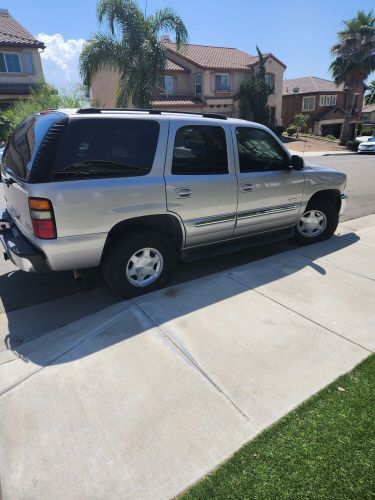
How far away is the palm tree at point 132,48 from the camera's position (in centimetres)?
1648

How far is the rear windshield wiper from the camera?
3253 mm

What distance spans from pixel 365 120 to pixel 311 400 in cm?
7176

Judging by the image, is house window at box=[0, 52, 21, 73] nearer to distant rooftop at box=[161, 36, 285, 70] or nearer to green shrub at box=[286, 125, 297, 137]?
distant rooftop at box=[161, 36, 285, 70]

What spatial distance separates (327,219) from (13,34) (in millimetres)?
29212

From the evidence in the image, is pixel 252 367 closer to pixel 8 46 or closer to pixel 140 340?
pixel 140 340

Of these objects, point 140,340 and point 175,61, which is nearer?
point 140,340

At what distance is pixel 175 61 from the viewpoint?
30.0 meters

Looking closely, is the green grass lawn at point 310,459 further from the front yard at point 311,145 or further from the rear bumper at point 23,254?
the front yard at point 311,145

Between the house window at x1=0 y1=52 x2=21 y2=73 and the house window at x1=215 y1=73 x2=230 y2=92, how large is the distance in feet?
48.6

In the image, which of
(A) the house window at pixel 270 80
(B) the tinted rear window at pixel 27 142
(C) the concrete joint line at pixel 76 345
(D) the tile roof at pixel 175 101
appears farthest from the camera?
(A) the house window at pixel 270 80

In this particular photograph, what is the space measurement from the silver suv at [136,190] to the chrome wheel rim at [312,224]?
0.60 m

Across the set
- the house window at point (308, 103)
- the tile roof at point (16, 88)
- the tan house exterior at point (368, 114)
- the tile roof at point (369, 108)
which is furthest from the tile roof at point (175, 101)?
the tile roof at point (369, 108)

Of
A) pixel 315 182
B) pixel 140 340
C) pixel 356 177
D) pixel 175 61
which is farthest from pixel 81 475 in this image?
pixel 175 61

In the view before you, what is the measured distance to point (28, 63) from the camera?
25875 mm
